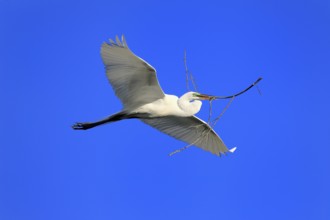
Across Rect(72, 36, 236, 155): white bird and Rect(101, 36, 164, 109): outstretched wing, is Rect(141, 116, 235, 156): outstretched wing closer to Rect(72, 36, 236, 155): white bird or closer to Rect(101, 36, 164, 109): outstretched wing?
Rect(72, 36, 236, 155): white bird

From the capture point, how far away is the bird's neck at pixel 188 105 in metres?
10.0

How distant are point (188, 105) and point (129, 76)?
1.14 metres

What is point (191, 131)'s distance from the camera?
11.5 metres

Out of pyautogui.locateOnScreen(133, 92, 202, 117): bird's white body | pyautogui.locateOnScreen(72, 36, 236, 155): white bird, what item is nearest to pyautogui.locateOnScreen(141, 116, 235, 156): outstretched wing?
pyautogui.locateOnScreen(72, 36, 236, 155): white bird

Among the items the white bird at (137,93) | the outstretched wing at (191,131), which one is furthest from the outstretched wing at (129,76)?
the outstretched wing at (191,131)

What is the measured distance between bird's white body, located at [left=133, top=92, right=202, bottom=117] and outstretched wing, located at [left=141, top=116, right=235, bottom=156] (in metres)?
1.02

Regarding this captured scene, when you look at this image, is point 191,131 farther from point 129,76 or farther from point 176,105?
point 129,76

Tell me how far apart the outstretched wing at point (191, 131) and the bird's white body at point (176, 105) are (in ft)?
3.34

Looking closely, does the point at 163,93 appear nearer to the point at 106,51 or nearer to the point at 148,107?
the point at 148,107

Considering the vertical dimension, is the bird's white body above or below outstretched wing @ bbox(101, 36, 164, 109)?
below

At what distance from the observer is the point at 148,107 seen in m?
10.1

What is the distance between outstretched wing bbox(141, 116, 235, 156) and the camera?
11.2m

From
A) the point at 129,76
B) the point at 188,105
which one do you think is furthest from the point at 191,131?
the point at 129,76

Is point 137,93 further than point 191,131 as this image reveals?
No
